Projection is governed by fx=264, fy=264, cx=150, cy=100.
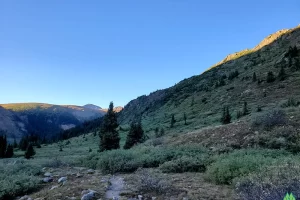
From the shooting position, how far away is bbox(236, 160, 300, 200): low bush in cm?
546

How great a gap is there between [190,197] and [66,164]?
39.7 ft

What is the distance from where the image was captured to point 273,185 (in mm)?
5816

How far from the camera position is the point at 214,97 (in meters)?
72.6

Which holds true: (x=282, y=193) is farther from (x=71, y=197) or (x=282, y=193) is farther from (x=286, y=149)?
(x=286, y=149)

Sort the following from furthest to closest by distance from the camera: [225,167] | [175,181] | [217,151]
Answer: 1. [217,151]
2. [175,181]
3. [225,167]

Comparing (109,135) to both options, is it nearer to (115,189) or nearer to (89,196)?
(115,189)

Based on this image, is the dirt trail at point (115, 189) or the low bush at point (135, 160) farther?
the low bush at point (135, 160)

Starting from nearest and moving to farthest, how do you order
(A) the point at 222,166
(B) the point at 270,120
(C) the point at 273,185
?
1. (C) the point at 273,185
2. (A) the point at 222,166
3. (B) the point at 270,120

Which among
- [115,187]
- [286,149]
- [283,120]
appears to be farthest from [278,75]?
[115,187]

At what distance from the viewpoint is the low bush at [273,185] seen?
5465 millimetres

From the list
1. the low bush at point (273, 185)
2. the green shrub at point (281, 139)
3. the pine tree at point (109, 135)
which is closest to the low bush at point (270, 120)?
the green shrub at point (281, 139)

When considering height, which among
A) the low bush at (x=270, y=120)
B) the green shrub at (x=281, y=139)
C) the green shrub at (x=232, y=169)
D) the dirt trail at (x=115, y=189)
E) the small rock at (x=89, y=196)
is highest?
the low bush at (x=270, y=120)

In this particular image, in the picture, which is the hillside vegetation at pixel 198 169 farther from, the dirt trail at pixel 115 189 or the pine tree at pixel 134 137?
the pine tree at pixel 134 137

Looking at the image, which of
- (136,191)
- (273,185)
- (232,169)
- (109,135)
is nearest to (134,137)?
(109,135)
